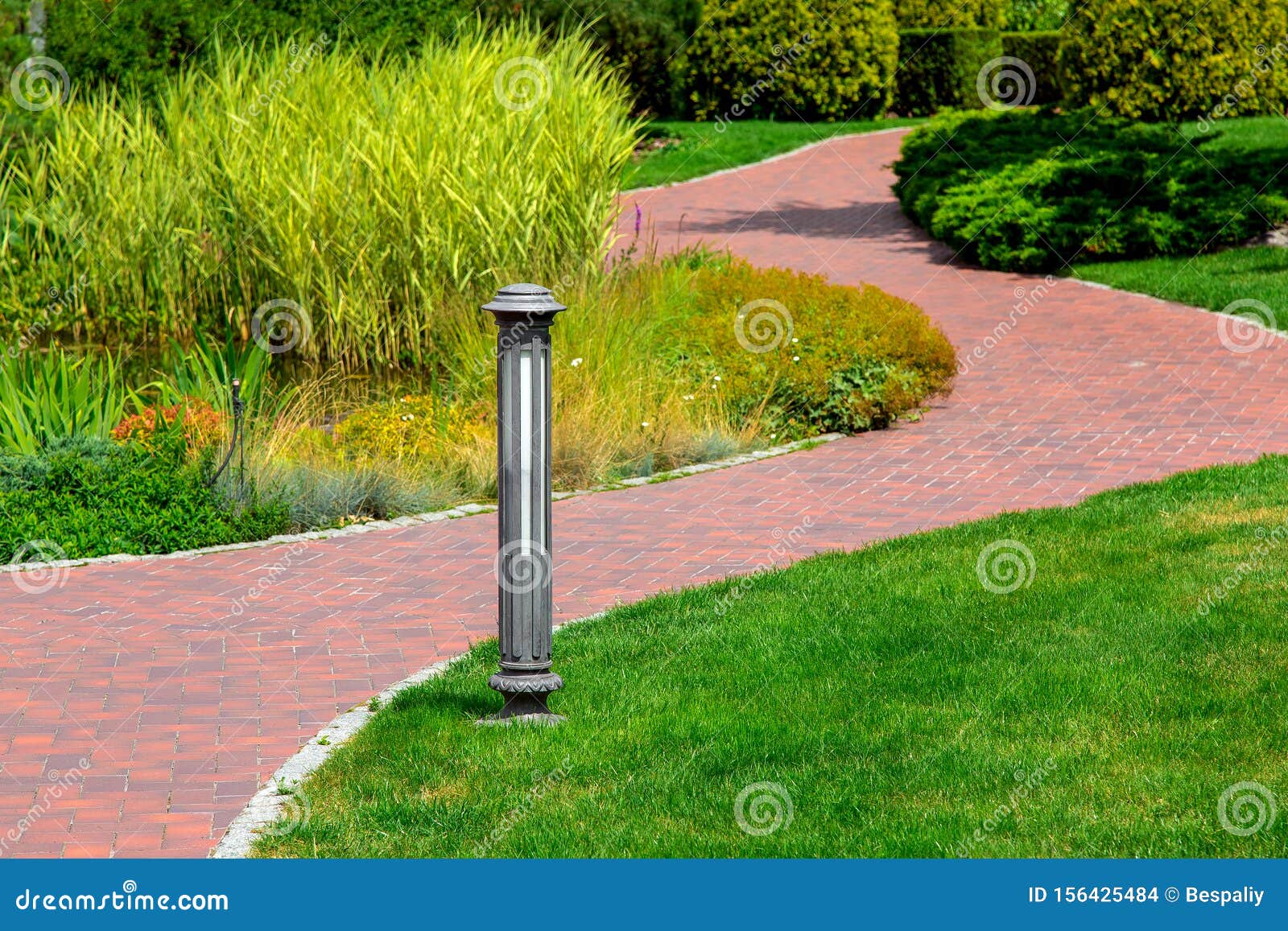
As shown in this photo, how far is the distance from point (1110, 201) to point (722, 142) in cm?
1028

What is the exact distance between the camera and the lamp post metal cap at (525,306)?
553 centimetres

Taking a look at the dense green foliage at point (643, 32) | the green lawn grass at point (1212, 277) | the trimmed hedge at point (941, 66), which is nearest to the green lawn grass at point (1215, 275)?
the green lawn grass at point (1212, 277)

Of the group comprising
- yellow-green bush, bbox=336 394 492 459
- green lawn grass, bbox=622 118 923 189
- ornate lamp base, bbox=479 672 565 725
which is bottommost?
green lawn grass, bbox=622 118 923 189

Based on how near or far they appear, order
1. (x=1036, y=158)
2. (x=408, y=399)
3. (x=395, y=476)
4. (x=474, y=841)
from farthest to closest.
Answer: (x=1036, y=158) → (x=408, y=399) → (x=395, y=476) → (x=474, y=841)

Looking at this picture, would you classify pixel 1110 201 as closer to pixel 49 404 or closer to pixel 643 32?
pixel 643 32

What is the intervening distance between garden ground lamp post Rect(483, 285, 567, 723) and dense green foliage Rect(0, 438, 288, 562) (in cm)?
363

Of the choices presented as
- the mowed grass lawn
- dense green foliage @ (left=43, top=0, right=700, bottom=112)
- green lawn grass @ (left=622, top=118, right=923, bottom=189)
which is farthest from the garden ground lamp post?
green lawn grass @ (left=622, top=118, right=923, bottom=189)

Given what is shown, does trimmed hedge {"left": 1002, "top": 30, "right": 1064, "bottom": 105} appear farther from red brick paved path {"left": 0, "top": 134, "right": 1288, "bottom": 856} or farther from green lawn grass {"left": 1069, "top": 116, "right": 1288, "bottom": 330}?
red brick paved path {"left": 0, "top": 134, "right": 1288, "bottom": 856}

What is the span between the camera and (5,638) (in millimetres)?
7129

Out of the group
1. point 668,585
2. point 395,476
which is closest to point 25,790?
point 668,585

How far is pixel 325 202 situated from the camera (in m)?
11.4

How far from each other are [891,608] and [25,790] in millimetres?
3638

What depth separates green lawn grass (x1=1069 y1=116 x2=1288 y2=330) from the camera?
15336mm

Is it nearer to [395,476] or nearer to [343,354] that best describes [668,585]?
[395,476]
